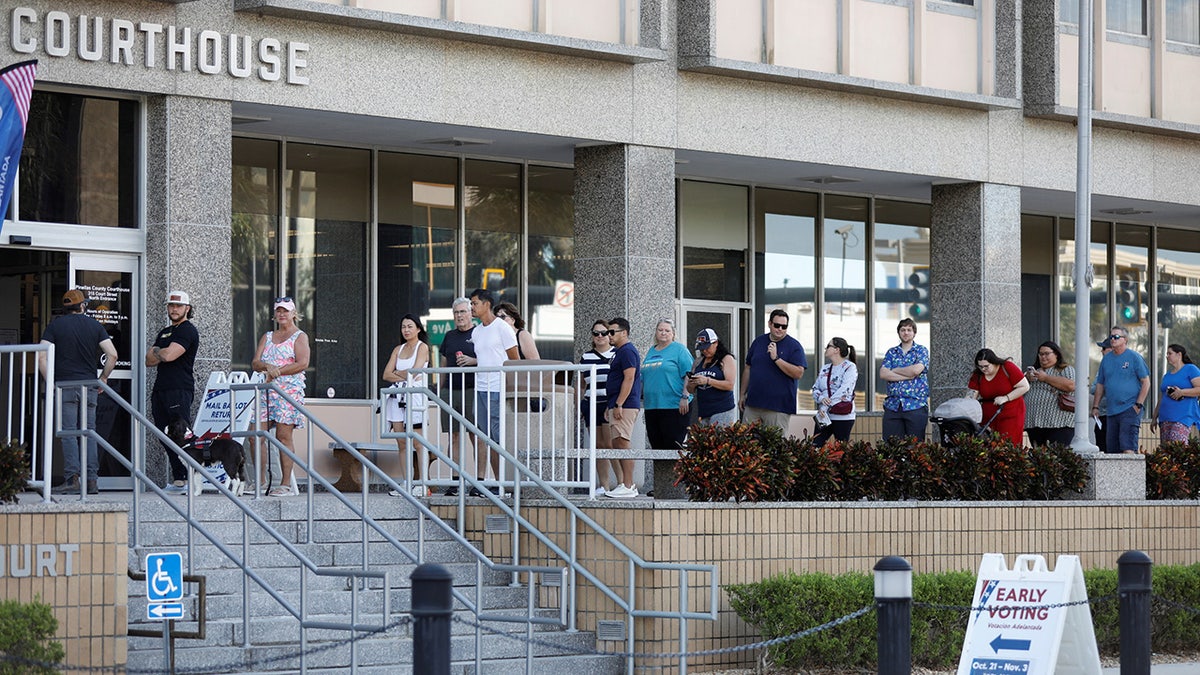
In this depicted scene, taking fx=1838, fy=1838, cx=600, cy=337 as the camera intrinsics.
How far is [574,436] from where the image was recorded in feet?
46.5

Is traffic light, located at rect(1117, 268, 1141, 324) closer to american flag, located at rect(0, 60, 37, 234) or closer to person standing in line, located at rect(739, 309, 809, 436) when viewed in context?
person standing in line, located at rect(739, 309, 809, 436)

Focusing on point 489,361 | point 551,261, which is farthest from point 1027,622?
point 551,261

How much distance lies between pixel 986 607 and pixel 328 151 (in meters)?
9.79

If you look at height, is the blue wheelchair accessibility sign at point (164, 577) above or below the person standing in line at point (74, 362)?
below

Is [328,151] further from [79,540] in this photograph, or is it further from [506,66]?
[79,540]

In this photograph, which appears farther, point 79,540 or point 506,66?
point 506,66

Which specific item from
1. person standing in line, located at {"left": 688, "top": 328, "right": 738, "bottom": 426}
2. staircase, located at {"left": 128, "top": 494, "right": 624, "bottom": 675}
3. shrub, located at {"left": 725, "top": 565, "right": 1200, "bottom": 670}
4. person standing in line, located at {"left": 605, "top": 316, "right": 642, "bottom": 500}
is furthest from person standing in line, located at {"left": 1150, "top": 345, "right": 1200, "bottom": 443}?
staircase, located at {"left": 128, "top": 494, "right": 624, "bottom": 675}

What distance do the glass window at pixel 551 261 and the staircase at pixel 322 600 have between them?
23.3 ft

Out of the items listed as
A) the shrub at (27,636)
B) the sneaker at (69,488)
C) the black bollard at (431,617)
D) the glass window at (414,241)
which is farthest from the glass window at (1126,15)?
the black bollard at (431,617)

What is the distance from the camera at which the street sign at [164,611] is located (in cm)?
984

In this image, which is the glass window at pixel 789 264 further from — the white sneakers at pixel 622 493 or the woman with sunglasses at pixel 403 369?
the white sneakers at pixel 622 493

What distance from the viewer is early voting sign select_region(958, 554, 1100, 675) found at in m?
11.1

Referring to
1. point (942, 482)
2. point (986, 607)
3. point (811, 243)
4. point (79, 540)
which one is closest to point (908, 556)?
point (942, 482)

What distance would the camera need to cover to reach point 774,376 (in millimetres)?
16172
